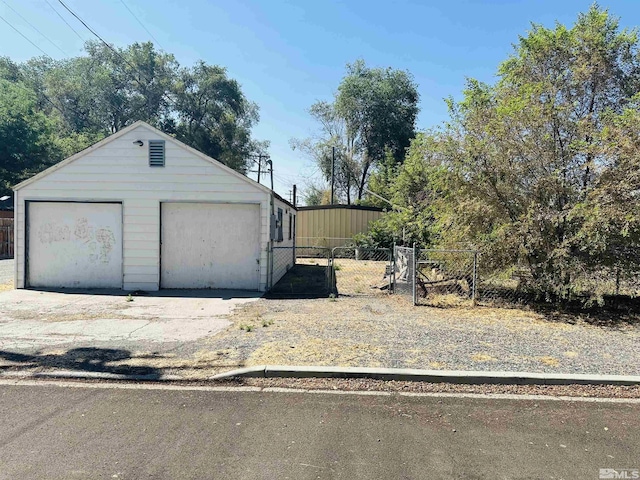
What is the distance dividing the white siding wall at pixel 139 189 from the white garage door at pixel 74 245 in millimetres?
239

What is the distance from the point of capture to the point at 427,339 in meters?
6.68

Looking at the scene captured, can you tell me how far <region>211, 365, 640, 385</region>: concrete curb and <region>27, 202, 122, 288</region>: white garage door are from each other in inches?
309

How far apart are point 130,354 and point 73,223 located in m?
7.11

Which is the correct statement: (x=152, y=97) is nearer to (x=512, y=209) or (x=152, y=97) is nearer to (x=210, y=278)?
(x=210, y=278)

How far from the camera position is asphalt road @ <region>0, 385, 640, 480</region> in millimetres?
3090

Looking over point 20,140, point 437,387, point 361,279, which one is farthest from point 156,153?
point 20,140

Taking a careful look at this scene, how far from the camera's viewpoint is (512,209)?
9141 millimetres

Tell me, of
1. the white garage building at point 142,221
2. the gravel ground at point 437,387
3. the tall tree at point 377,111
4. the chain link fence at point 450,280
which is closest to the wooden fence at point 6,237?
the white garage building at point 142,221

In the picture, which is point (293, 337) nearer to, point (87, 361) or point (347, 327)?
point (347, 327)

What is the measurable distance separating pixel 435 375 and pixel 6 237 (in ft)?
81.8

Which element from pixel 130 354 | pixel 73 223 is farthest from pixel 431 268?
pixel 73 223

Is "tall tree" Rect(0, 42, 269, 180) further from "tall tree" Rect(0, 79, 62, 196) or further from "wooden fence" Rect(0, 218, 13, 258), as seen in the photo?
"wooden fence" Rect(0, 218, 13, 258)

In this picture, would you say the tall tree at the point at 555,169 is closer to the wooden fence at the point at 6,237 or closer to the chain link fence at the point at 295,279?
the chain link fence at the point at 295,279

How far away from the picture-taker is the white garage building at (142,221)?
11.2 m
